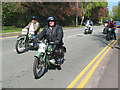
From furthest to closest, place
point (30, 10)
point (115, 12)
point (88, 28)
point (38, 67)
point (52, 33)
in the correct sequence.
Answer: point (115, 12)
point (30, 10)
point (88, 28)
point (52, 33)
point (38, 67)

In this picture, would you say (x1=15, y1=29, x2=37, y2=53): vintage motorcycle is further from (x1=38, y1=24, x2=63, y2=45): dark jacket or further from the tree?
the tree

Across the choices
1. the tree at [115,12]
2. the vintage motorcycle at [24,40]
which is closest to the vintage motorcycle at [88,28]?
the vintage motorcycle at [24,40]

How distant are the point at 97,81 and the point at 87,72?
82 cm

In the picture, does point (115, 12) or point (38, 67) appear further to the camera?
point (115, 12)

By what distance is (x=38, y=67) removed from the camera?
462 cm

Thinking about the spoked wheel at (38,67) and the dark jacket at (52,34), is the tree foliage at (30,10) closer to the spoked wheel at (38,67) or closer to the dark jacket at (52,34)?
the dark jacket at (52,34)

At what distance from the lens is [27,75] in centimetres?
487

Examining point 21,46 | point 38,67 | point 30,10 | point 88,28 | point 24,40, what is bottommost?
point 38,67

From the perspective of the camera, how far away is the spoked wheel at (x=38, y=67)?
4402 mm

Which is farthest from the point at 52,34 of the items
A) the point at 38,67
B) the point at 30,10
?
the point at 30,10

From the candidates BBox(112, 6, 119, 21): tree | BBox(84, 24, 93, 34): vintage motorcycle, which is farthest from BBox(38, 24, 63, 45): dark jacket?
BBox(112, 6, 119, 21): tree

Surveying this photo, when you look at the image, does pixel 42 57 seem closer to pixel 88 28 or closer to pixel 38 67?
pixel 38 67

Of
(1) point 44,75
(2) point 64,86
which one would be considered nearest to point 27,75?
(1) point 44,75

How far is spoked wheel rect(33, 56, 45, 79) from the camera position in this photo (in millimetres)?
4402
